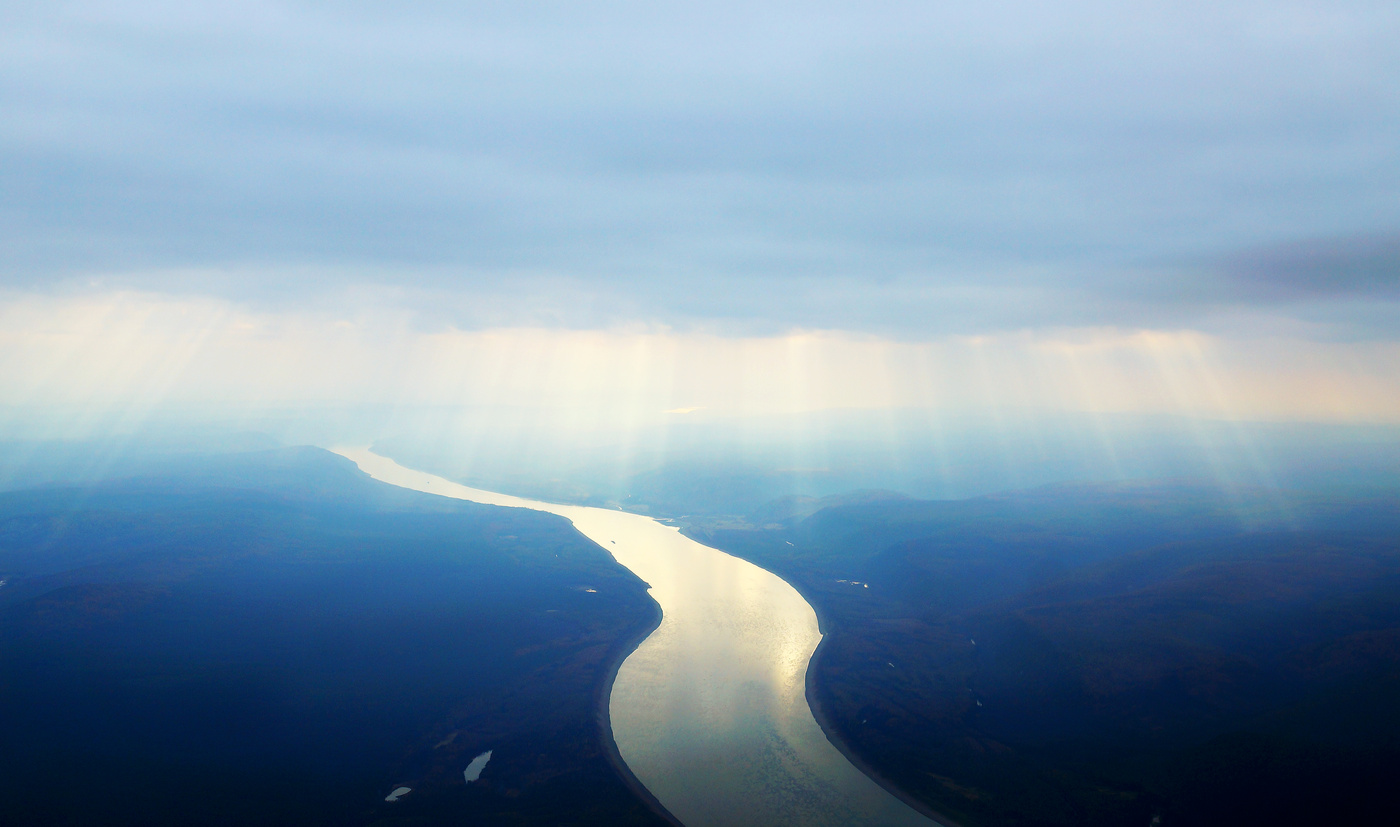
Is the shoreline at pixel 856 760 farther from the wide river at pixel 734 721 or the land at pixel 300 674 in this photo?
the land at pixel 300 674

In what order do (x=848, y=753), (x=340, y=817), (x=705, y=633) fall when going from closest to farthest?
(x=340, y=817) → (x=848, y=753) → (x=705, y=633)

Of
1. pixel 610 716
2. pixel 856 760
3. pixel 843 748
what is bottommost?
pixel 610 716

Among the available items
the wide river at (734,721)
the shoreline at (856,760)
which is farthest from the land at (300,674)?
the shoreline at (856,760)

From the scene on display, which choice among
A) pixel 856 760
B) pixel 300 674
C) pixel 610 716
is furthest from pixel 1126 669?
pixel 300 674

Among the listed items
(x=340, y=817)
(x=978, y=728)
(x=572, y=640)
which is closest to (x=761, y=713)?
(x=978, y=728)

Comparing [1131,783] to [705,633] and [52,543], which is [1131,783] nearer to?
[705,633]

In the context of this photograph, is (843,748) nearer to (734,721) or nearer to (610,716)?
(734,721)
